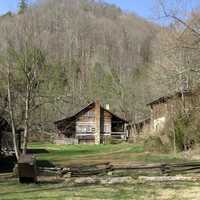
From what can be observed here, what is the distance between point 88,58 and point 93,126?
39.7 meters

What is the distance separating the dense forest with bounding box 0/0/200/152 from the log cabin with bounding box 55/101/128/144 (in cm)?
248

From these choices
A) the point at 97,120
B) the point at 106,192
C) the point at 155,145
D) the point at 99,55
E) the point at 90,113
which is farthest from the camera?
the point at 99,55

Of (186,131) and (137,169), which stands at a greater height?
(186,131)

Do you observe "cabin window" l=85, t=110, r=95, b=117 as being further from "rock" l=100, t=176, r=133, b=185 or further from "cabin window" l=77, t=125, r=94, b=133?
"rock" l=100, t=176, r=133, b=185

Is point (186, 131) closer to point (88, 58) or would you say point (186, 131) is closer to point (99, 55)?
point (88, 58)

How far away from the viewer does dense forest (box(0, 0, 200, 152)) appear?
1085 inches

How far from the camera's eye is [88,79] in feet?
376

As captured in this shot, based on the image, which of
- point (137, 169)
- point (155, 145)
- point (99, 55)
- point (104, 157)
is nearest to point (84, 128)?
point (104, 157)

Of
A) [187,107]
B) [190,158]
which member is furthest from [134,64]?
[190,158]

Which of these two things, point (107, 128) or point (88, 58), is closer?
point (107, 128)

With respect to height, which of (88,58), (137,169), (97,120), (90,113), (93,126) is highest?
(88,58)

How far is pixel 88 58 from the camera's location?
389 ft

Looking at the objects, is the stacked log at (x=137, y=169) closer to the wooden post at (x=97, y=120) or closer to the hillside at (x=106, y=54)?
the hillside at (x=106, y=54)

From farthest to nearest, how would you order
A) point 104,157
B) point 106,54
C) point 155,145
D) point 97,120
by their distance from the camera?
point 106,54 → point 97,120 → point 155,145 → point 104,157
